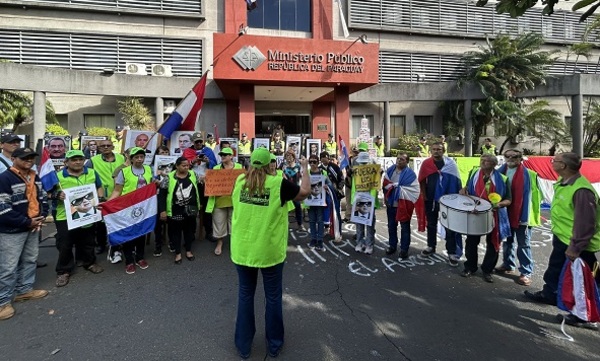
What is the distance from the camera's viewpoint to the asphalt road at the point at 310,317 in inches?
125

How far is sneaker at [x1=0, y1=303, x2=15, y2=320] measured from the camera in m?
3.77

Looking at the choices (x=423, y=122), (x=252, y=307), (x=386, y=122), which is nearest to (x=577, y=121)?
(x=423, y=122)

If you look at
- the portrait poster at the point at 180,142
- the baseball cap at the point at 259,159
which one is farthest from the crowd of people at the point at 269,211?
the portrait poster at the point at 180,142

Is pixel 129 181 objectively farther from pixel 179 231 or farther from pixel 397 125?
pixel 397 125

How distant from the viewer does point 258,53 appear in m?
13.8

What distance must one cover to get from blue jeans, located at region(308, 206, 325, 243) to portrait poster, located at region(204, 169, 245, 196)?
165 cm

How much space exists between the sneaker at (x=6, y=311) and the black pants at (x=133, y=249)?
5.07 feet

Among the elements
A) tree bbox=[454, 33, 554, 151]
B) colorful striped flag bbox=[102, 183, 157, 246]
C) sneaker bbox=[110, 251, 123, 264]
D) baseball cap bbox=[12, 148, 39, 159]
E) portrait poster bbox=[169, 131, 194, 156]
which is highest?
tree bbox=[454, 33, 554, 151]

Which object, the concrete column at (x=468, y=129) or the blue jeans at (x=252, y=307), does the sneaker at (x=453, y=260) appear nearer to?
the blue jeans at (x=252, y=307)

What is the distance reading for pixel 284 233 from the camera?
3.17 meters

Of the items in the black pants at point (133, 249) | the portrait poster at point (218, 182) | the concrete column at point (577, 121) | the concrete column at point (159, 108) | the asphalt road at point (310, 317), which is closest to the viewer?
the asphalt road at point (310, 317)

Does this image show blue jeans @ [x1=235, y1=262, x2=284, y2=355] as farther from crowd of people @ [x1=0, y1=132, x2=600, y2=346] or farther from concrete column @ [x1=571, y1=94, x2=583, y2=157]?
concrete column @ [x1=571, y1=94, x2=583, y2=157]

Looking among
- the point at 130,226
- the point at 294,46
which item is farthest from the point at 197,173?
the point at 294,46

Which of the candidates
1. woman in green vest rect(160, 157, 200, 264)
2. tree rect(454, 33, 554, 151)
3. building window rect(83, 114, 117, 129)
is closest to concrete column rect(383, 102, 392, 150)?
tree rect(454, 33, 554, 151)
